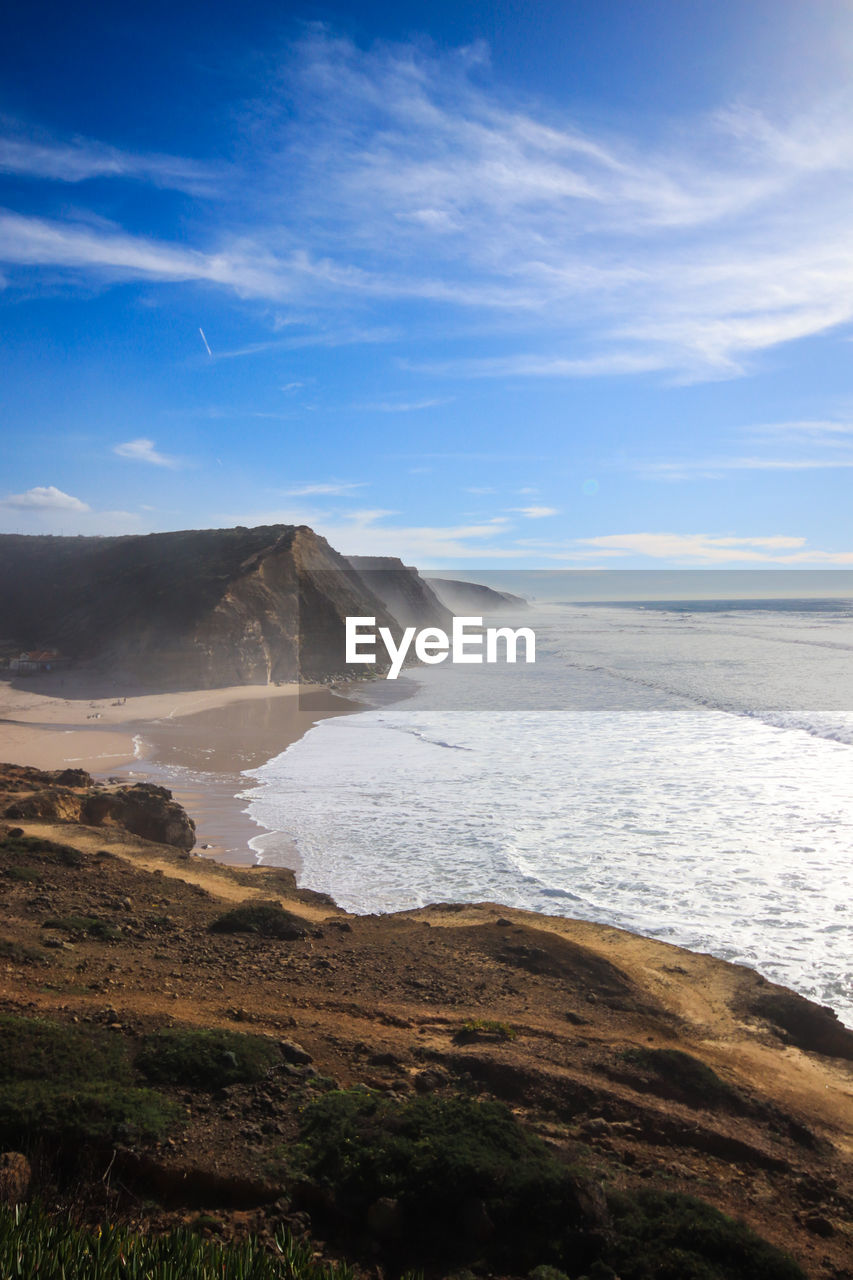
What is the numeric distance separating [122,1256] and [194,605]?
37.7 meters

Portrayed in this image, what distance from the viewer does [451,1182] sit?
4.45 meters

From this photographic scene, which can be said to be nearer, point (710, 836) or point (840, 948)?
point (840, 948)

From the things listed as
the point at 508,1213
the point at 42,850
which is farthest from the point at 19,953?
the point at 508,1213

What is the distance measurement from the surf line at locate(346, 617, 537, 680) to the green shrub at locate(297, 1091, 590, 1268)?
38596mm

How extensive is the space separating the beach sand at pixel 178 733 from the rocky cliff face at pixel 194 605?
212cm

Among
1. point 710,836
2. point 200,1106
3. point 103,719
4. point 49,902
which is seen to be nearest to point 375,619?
point 103,719

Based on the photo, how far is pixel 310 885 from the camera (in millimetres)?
12234

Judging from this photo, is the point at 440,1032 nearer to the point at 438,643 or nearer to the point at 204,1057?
the point at 204,1057

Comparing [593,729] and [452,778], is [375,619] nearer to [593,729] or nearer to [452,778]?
[593,729]

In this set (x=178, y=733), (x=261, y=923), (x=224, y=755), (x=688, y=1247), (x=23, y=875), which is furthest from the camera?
(x=178, y=733)

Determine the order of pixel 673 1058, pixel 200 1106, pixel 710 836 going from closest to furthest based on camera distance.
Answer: pixel 200 1106, pixel 673 1058, pixel 710 836

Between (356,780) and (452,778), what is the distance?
235 centimetres

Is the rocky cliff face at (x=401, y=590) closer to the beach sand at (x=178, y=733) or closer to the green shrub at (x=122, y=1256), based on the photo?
the beach sand at (x=178, y=733)

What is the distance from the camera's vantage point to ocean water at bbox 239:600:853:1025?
36.4ft
